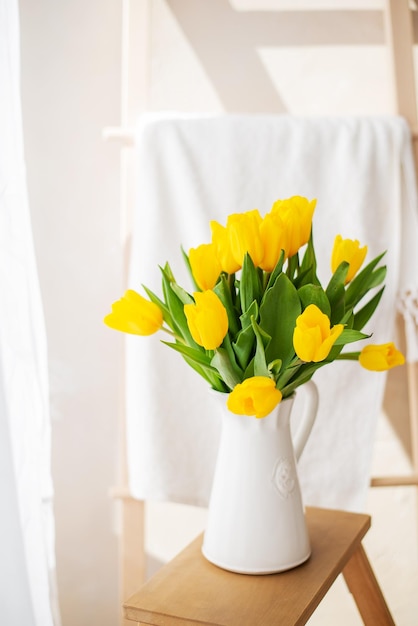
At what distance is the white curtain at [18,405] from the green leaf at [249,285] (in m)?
0.24

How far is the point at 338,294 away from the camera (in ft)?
2.28

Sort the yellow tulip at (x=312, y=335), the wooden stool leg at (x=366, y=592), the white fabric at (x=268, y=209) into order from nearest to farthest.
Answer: the yellow tulip at (x=312, y=335), the wooden stool leg at (x=366, y=592), the white fabric at (x=268, y=209)

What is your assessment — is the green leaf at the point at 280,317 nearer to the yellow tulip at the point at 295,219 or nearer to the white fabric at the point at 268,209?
the yellow tulip at the point at 295,219

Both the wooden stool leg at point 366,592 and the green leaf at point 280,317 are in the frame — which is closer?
the green leaf at point 280,317

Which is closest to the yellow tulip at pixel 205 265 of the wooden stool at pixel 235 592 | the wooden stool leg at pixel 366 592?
the wooden stool at pixel 235 592

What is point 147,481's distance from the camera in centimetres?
98

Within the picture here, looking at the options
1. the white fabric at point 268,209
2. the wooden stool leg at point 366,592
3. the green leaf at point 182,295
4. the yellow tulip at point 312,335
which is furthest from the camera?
the white fabric at point 268,209

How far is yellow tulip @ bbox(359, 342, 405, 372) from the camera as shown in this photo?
72cm

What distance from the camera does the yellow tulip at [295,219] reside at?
2.20 ft

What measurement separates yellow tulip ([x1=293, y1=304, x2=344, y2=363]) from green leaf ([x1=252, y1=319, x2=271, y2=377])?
0.04m

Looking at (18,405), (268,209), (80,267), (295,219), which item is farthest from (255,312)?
(80,267)

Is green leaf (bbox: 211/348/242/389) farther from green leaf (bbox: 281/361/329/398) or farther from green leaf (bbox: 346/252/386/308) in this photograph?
green leaf (bbox: 346/252/386/308)

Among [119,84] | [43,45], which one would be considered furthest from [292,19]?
[43,45]

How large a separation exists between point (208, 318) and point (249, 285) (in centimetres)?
7
